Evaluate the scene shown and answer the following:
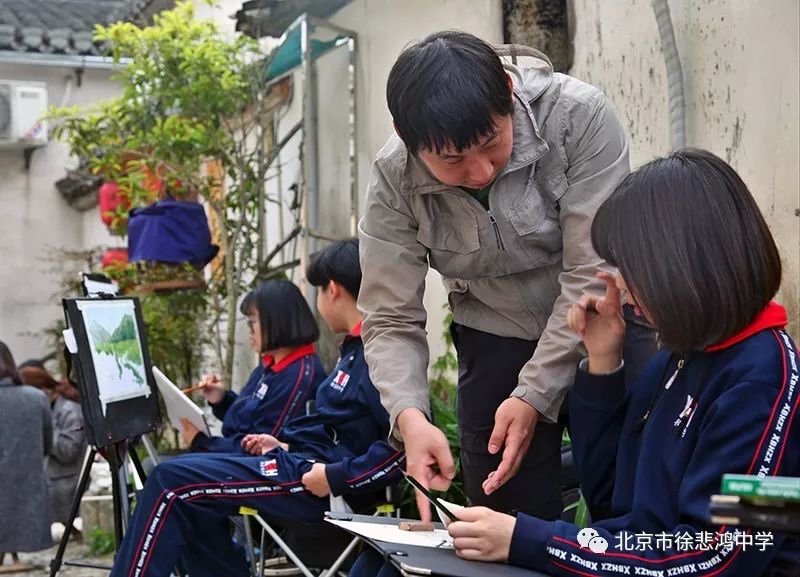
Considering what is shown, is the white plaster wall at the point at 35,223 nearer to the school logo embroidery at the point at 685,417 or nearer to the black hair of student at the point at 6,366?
the black hair of student at the point at 6,366

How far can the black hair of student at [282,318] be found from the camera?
5.09 meters

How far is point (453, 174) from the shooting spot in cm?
246

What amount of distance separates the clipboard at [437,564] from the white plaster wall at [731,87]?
2.25 meters

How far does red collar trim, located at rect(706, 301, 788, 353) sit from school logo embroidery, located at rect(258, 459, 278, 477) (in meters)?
2.28

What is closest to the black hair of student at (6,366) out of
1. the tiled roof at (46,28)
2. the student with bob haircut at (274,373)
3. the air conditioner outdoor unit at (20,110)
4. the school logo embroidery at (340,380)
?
the student with bob haircut at (274,373)

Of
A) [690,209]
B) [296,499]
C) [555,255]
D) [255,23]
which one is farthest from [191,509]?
[255,23]

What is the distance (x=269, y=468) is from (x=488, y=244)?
169 centimetres

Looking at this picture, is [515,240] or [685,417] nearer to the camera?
[685,417]

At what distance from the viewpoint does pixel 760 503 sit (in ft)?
4.38

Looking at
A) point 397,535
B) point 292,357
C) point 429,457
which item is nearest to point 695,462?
point 397,535

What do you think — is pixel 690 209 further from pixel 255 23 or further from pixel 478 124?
pixel 255 23

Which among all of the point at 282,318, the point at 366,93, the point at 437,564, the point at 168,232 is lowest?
the point at 437,564

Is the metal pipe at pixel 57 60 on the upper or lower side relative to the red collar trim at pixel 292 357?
upper

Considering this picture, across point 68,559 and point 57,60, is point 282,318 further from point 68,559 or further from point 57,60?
point 57,60
